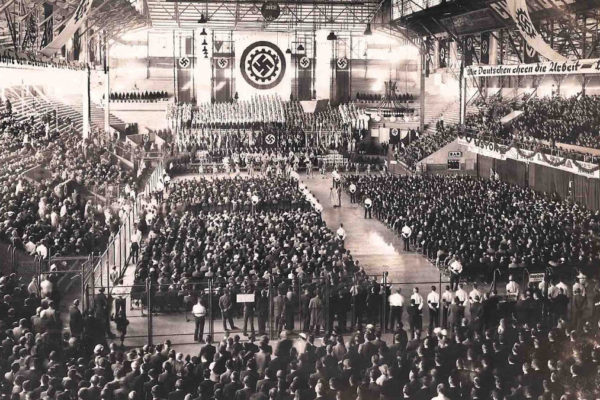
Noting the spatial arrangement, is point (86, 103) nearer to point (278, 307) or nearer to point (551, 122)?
point (551, 122)

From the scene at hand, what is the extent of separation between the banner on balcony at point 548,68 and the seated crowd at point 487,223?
5.18 m

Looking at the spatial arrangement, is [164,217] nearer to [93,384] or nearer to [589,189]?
[93,384]

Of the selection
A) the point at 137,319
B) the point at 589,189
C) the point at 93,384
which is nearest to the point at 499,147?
the point at 589,189

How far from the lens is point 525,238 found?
23359 millimetres

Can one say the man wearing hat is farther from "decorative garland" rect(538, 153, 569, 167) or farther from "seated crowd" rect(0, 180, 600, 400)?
"decorative garland" rect(538, 153, 569, 167)

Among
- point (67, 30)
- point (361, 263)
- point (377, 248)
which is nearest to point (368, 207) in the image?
A: point (377, 248)

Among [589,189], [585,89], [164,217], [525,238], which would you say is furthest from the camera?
[585,89]

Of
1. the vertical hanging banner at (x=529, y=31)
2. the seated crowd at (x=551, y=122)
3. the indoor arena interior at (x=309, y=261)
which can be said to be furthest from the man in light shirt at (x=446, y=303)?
the seated crowd at (x=551, y=122)

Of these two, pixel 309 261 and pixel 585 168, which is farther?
pixel 585 168

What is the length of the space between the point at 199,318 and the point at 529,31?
14.9m

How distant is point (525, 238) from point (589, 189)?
12445mm

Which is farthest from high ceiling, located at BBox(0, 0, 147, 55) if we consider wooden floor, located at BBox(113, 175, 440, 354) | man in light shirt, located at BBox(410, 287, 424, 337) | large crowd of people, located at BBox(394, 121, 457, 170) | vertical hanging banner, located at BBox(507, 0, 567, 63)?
large crowd of people, located at BBox(394, 121, 457, 170)

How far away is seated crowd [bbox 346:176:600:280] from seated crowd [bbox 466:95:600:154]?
3430mm

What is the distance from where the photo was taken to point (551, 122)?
128ft
